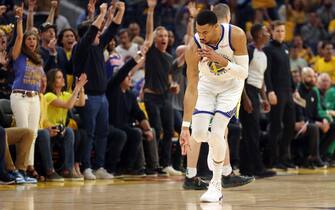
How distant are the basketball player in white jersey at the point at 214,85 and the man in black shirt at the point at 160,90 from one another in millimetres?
4874

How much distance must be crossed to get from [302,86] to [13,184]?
7384mm

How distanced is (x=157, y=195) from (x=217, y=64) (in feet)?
5.42

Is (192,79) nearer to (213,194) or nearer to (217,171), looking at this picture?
(217,171)

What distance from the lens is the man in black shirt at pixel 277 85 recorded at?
552 inches

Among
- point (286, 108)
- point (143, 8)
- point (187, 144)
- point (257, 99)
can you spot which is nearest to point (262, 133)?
point (286, 108)

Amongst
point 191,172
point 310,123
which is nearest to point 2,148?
point 191,172

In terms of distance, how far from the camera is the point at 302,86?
672 inches

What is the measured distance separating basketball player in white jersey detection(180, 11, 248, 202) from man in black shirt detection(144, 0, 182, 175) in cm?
487

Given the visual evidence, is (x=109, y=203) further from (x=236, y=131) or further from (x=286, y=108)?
(x=286, y=108)

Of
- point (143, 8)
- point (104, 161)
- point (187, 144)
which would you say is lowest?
point (104, 161)

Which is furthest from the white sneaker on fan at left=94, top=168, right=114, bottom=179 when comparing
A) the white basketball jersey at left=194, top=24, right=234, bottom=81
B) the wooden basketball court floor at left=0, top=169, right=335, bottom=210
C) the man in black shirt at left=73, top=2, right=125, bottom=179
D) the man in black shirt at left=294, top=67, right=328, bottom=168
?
the man in black shirt at left=294, top=67, right=328, bottom=168

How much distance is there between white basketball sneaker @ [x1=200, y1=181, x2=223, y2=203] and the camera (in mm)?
8820

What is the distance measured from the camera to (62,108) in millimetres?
12719

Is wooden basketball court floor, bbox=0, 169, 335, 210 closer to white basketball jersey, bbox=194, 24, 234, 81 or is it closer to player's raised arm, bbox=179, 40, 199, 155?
player's raised arm, bbox=179, 40, 199, 155
